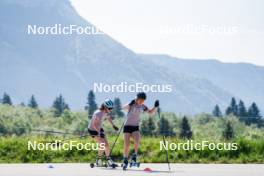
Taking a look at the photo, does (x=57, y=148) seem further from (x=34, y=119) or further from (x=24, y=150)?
(x=34, y=119)

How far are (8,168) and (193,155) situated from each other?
5.38 meters

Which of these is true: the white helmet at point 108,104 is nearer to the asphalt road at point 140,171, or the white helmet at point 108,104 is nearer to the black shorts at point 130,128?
the black shorts at point 130,128

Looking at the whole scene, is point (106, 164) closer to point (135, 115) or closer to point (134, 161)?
point (134, 161)

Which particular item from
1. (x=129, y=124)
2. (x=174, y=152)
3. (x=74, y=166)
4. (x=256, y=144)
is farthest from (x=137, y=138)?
(x=256, y=144)

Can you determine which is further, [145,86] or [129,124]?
[145,86]

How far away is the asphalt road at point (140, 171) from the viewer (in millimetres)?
15505

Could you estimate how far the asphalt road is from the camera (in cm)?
1550

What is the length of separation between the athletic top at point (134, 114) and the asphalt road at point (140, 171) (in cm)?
107

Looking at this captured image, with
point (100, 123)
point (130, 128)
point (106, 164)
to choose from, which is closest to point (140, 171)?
point (130, 128)

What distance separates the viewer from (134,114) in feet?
55.9

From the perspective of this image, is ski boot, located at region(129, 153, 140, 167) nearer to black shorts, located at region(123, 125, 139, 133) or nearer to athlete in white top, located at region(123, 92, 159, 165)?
athlete in white top, located at region(123, 92, 159, 165)

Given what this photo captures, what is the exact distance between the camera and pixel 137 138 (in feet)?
56.2

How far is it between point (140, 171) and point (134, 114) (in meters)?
1.41

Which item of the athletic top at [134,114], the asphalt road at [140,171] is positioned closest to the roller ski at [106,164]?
the asphalt road at [140,171]
